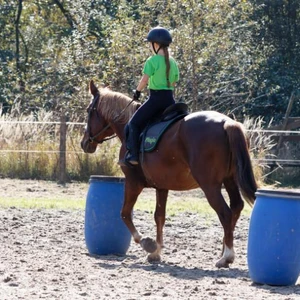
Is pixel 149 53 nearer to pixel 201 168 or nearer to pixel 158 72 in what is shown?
pixel 158 72

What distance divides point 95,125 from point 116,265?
223cm

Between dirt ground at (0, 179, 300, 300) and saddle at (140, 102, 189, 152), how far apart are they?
128 centimetres

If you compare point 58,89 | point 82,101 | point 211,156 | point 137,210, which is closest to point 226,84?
point 82,101

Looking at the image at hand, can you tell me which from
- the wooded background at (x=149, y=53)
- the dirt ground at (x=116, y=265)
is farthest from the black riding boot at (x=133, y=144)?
the wooded background at (x=149, y=53)

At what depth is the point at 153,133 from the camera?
927 cm

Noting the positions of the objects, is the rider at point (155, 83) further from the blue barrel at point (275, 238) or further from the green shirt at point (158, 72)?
the blue barrel at point (275, 238)

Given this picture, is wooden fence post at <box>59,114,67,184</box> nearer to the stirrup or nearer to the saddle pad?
the stirrup

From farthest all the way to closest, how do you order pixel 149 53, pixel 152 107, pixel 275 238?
pixel 149 53, pixel 152 107, pixel 275 238

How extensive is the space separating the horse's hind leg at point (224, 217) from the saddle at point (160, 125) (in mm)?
857

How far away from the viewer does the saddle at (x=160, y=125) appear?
919 centimetres

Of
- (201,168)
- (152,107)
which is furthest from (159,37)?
(201,168)

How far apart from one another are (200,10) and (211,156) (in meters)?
12.2

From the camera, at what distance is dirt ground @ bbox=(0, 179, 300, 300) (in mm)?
7109

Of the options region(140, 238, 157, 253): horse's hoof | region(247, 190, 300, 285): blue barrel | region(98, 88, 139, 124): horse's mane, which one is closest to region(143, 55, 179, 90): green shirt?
region(98, 88, 139, 124): horse's mane
